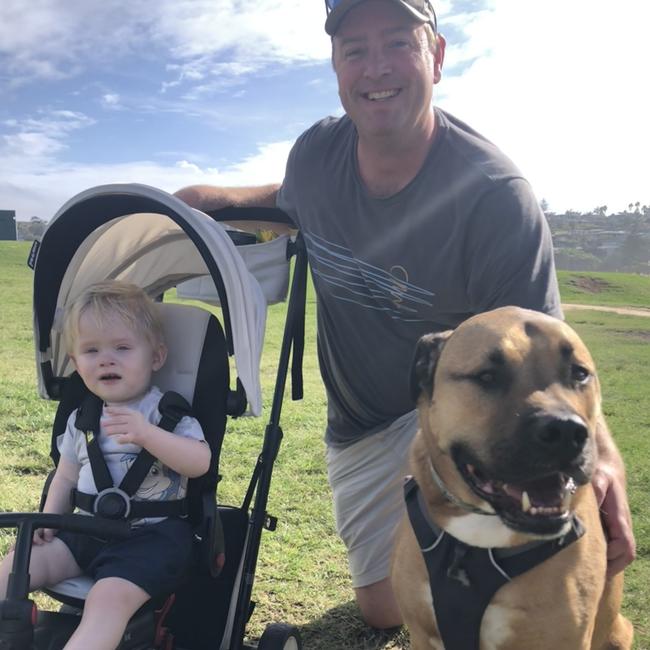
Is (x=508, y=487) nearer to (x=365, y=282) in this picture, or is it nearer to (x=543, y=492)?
(x=543, y=492)

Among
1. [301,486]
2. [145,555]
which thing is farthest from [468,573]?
[301,486]

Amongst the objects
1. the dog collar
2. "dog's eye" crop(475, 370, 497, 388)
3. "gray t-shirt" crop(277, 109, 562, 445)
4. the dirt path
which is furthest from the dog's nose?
the dirt path

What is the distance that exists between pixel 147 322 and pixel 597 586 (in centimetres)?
196

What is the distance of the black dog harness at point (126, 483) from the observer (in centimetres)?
254

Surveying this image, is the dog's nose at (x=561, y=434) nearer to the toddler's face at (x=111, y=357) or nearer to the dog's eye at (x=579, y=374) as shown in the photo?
the dog's eye at (x=579, y=374)

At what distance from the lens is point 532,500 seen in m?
1.97

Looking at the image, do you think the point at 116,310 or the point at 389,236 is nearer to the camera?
the point at 116,310

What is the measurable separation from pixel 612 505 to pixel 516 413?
31.3 inches

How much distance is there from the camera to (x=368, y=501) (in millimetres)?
3684

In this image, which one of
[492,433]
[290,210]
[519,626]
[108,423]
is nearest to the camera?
[492,433]

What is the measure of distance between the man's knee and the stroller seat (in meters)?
1.16

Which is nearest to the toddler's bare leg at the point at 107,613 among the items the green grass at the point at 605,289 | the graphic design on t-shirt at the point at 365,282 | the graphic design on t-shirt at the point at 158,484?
the graphic design on t-shirt at the point at 158,484

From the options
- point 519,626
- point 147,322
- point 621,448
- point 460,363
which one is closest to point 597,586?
point 519,626

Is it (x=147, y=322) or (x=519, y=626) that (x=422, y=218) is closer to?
→ (x=147, y=322)
